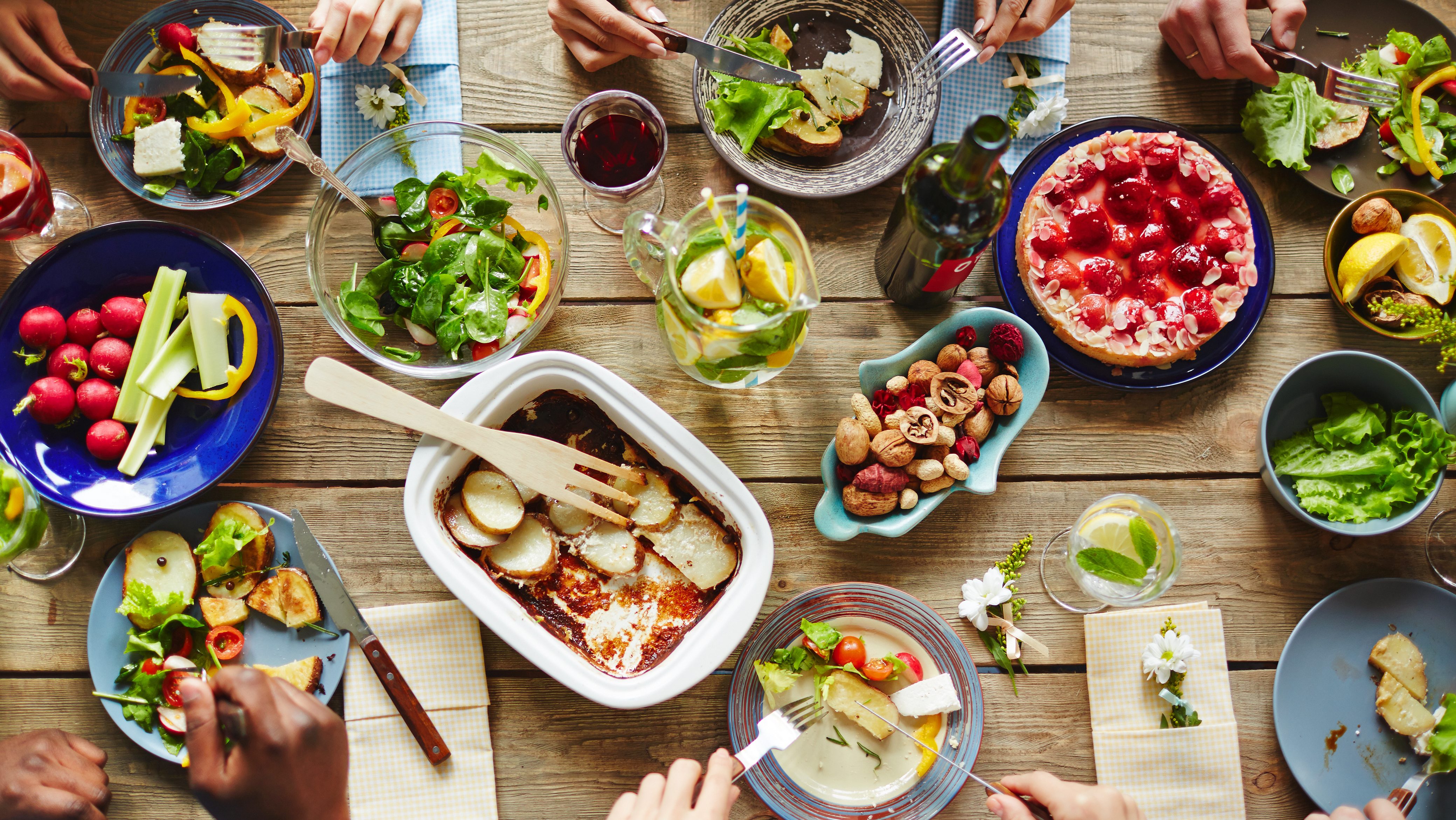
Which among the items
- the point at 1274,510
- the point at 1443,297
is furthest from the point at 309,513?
the point at 1443,297

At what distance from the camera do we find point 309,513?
169 cm

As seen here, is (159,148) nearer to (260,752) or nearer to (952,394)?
(260,752)

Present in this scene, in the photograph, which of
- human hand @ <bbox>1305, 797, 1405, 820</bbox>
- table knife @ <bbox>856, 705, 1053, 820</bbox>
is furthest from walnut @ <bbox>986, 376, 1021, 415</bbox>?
human hand @ <bbox>1305, 797, 1405, 820</bbox>

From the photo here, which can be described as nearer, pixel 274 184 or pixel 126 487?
pixel 126 487

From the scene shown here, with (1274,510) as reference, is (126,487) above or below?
above

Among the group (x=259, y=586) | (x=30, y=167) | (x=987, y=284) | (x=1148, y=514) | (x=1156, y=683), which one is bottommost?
(x=1156, y=683)

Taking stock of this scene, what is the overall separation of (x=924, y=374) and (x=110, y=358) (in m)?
1.61

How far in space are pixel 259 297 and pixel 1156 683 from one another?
1.98 m

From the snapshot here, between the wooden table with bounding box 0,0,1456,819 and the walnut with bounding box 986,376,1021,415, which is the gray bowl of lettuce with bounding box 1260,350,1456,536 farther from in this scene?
the walnut with bounding box 986,376,1021,415

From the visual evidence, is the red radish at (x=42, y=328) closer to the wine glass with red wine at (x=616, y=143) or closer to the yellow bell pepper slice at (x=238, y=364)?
the yellow bell pepper slice at (x=238, y=364)

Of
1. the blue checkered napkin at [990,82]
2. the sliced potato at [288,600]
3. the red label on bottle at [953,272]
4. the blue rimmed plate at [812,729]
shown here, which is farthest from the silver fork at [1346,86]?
the sliced potato at [288,600]

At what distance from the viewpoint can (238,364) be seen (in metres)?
1.61

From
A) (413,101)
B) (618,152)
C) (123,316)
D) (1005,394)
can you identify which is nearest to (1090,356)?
(1005,394)

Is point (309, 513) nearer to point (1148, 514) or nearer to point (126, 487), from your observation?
point (126, 487)
